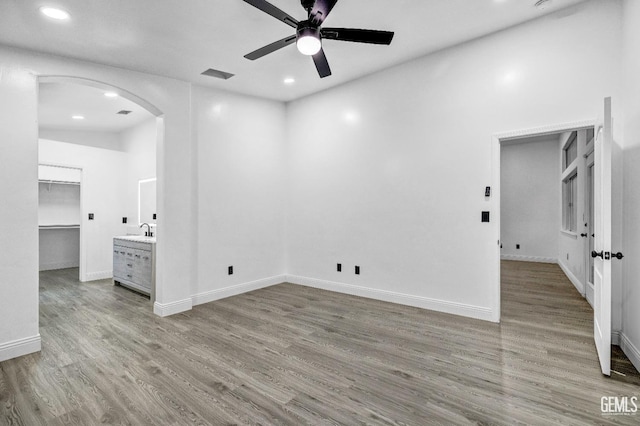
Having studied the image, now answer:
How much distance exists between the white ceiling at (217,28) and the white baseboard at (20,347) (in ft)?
8.91

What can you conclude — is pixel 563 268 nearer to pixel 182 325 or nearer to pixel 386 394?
pixel 386 394

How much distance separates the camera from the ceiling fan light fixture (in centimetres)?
244

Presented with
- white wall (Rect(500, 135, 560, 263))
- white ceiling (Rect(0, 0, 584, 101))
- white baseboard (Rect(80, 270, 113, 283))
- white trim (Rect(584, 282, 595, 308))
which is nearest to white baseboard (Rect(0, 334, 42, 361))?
white ceiling (Rect(0, 0, 584, 101))

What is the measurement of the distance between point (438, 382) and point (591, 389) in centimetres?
101

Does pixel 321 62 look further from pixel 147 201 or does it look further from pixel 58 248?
pixel 58 248

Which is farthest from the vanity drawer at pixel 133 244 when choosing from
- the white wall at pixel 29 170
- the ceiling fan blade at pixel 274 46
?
the ceiling fan blade at pixel 274 46

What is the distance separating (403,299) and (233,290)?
2.42 metres

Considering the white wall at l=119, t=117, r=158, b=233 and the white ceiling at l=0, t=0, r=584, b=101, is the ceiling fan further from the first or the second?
the white wall at l=119, t=117, r=158, b=233

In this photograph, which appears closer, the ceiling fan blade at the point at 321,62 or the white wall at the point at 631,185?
the white wall at the point at 631,185

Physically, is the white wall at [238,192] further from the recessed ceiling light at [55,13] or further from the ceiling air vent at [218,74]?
the recessed ceiling light at [55,13]

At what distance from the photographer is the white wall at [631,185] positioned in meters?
2.50

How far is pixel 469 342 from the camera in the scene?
2990 millimetres

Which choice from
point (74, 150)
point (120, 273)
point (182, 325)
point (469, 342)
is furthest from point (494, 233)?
point (74, 150)

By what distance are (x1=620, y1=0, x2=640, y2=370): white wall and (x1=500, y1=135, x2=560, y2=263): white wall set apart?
5.74 meters
